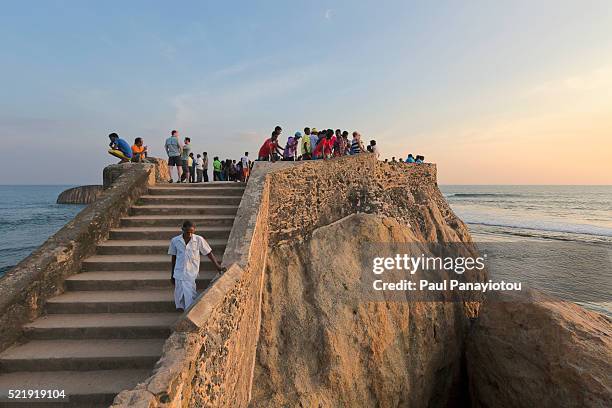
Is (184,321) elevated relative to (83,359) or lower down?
elevated

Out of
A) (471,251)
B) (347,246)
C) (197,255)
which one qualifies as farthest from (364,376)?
(471,251)

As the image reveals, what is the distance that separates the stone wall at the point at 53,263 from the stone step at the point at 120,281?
19 cm

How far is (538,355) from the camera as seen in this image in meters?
7.88

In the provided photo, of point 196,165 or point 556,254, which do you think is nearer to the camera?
point 196,165

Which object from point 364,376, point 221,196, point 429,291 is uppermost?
point 221,196

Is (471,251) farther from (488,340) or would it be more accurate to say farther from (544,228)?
(544,228)

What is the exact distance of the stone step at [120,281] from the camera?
5008mm

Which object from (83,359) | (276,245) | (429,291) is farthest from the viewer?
(429,291)

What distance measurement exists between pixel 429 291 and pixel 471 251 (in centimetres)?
479

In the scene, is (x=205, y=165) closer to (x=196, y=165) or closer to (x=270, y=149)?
(x=196, y=165)

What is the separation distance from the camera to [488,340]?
8.92 m

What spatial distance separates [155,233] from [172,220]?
1.79 feet

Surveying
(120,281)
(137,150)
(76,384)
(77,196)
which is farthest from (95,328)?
(77,196)

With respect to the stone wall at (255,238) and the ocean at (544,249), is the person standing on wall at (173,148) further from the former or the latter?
the ocean at (544,249)
